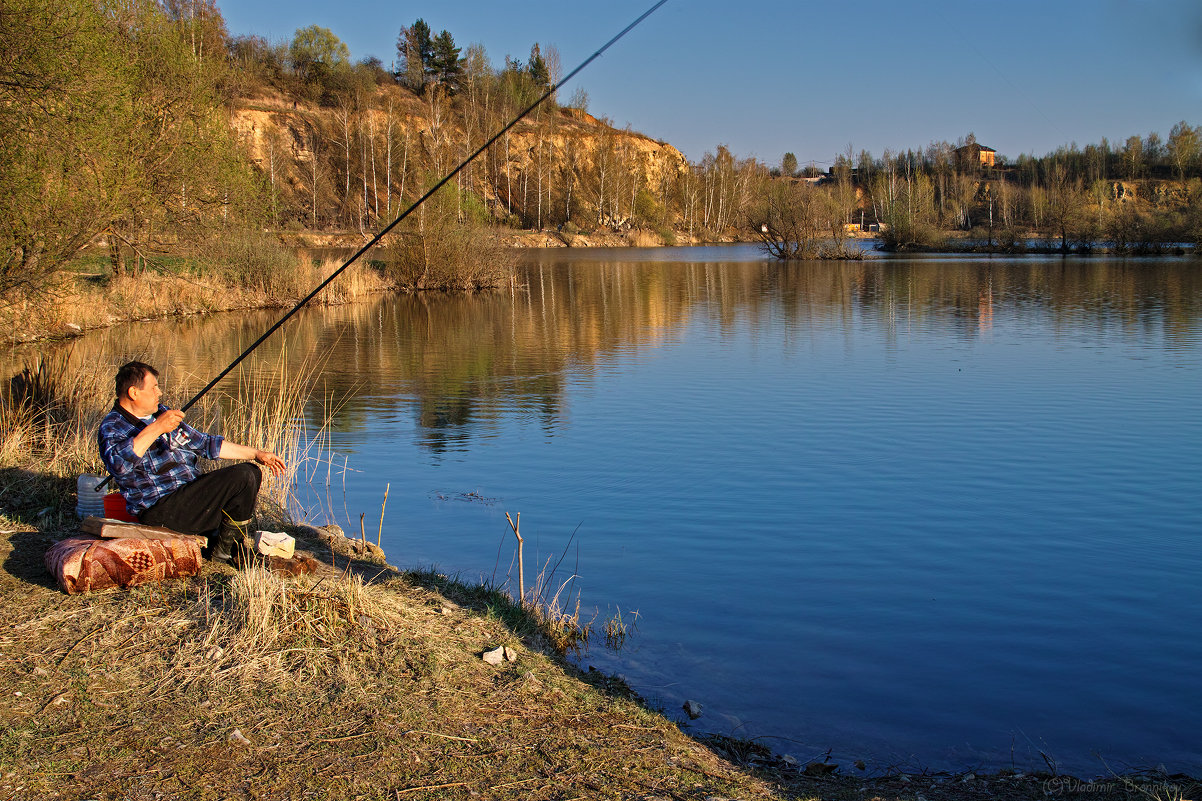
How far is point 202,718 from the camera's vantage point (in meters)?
3.98

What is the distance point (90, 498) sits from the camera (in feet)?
20.8

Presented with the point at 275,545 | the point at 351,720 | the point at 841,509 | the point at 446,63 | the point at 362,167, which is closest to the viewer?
the point at 351,720

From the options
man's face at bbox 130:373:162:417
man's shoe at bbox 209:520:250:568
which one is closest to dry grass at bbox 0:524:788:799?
man's shoe at bbox 209:520:250:568

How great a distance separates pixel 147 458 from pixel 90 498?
0.92 m

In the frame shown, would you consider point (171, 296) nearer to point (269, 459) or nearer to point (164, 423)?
point (269, 459)

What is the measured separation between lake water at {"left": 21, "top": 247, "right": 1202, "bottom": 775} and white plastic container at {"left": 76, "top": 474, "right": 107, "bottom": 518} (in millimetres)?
2271

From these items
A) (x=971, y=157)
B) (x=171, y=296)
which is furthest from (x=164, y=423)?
(x=971, y=157)

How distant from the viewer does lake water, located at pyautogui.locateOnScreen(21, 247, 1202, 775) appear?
533 cm

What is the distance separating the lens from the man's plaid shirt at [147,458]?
5633 millimetres

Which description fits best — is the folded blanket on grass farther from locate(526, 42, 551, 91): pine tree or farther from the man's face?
locate(526, 42, 551, 91): pine tree

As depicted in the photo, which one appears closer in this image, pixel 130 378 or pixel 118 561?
pixel 118 561

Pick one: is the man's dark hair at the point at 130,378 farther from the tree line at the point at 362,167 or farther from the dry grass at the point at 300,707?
the tree line at the point at 362,167

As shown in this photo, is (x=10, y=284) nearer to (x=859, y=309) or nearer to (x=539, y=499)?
(x=539, y=499)

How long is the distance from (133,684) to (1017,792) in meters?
3.88
